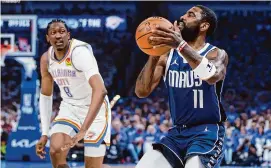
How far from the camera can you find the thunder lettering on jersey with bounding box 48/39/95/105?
18.1 feet

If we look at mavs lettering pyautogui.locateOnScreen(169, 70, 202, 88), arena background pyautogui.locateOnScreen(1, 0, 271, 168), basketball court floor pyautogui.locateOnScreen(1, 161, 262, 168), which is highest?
mavs lettering pyautogui.locateOnScreen(169, 70, 202, 88)

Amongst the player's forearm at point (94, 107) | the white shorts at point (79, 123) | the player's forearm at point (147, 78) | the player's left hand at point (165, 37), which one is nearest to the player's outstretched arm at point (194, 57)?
the player's left hand at point (165, 37)

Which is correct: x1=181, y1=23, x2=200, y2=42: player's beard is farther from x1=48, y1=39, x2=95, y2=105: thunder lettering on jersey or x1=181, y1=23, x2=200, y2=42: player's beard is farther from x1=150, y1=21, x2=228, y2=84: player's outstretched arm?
x1=48, y1=39, x2=95, y2=105: thunder lettering on jersey

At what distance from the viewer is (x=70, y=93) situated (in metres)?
5.64

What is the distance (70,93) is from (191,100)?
5.76 ft

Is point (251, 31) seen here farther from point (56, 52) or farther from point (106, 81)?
point (56, 52)

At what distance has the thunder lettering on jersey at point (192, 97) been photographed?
419 centimetres

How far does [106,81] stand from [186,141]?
8900 millimetres

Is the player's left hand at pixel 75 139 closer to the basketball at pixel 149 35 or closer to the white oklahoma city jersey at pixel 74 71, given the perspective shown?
the white oklahoma city jersey at pixel 74 71

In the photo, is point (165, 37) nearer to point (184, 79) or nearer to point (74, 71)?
point (184, 79)

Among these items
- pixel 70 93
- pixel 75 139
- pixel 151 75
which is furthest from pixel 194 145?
pixel 70 93

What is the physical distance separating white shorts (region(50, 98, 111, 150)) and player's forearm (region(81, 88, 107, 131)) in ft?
1.67

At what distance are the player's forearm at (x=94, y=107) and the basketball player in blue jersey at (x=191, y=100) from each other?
703mm

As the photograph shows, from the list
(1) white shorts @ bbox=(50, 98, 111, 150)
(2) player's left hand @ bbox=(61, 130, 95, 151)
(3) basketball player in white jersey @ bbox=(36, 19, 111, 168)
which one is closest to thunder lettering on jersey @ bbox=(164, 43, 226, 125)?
(2) player's left hand @ bbox=(61, 130, 95, 151)
